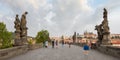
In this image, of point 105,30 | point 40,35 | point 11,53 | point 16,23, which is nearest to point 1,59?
point 11,53

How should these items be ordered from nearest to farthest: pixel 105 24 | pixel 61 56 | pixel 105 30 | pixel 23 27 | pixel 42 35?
pixel 61 56
pixel 105 24
pixel 105 30
pixel 23 27
pixel 42 35

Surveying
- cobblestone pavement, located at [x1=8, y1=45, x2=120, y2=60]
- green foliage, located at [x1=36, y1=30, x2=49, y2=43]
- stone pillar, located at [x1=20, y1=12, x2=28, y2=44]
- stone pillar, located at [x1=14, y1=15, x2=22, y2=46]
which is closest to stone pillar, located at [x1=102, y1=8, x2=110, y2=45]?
cobblestone pavement, located at [x1=8, y1=45, x2=120, y2=60]

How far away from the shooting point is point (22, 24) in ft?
111

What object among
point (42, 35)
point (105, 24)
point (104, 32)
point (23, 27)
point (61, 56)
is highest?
point (42, 35)

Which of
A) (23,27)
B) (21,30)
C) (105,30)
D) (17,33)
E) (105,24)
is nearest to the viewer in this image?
(105,24)

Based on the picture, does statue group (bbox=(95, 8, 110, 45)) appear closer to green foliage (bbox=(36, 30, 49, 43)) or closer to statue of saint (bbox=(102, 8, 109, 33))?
statue of saint (bbox=(102, 8, 109, 33))

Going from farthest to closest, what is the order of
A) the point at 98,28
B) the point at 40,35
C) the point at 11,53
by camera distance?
the point at 40,35
the point at 98,28
the point at 11,53

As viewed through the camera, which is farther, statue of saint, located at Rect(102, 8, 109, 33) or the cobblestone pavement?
statue of saint, located at Rect(102, 8, 109, 33)

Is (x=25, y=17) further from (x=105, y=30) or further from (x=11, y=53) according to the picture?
(x=11, y=53)

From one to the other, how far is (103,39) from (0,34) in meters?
64.2

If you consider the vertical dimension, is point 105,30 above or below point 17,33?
above

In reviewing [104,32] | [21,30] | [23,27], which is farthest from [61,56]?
[21,30]

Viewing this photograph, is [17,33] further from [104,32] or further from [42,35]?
[42,35]

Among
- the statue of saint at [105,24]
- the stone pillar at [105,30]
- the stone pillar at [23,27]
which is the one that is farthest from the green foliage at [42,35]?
the statue of saint at [105,24]
